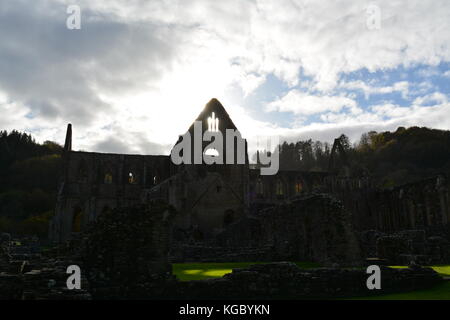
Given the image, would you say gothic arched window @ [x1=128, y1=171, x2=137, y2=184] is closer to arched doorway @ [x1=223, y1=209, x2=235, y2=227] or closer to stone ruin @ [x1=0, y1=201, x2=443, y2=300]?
arched doorway @ [x1=223, y1=209, x2=235, y2=227]

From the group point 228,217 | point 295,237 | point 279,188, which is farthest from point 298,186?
point 295,237

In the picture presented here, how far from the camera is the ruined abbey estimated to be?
18.1 metres

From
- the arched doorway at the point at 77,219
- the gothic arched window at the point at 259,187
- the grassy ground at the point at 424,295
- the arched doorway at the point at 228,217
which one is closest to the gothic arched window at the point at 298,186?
the gothic arched window at the point at 259,187

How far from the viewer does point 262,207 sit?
1629 inches

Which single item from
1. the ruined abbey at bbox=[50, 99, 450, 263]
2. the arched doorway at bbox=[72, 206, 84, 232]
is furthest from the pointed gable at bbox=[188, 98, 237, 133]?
the arched doorway at bbox=[72, 206, 84, 232]

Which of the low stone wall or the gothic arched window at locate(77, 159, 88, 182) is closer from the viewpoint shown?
the low stone wall

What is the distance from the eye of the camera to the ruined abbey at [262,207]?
18.1 metres

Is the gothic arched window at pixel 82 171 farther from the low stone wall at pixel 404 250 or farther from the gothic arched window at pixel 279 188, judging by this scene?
the low stone wall at pixel 404 250

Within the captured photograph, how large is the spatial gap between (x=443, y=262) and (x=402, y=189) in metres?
22.5

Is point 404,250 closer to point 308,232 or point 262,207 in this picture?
point 308,232

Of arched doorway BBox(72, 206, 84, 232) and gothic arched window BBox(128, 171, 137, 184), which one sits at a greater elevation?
gothic arched window BBox(128, 171, 137, 184)
